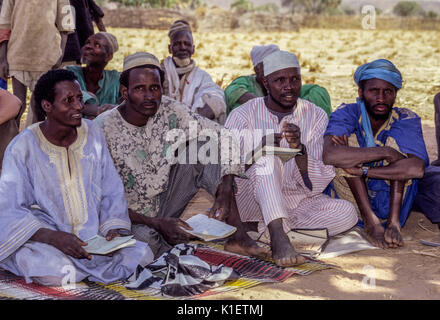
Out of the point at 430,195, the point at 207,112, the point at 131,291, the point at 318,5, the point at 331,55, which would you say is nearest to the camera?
the point at 131,291

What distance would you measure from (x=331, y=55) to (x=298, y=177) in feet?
57.4

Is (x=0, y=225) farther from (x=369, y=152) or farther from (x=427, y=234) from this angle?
(x=427, y=234)

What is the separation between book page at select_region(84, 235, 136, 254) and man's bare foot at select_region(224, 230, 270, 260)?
93 cm

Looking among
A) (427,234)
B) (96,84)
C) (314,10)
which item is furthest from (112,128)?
(314,10)

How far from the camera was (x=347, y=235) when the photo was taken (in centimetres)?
451

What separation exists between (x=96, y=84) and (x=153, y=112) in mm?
2057

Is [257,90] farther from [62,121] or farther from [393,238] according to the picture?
[62,121]

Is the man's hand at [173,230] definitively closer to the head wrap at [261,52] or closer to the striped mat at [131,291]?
the striped mat at [131,291]

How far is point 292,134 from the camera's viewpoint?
4.27 meters

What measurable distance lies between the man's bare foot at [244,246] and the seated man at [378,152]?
3.07ft

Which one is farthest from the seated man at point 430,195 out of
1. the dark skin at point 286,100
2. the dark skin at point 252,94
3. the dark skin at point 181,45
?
the dark skin at point 181,45

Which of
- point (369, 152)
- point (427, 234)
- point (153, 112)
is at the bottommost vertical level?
point (427, 234)

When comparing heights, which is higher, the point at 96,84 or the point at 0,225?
the point at 96,84

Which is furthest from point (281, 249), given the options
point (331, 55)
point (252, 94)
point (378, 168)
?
point (331, 55)
